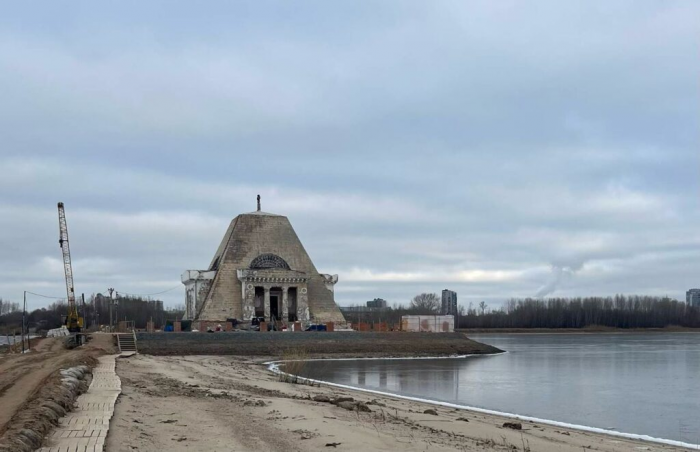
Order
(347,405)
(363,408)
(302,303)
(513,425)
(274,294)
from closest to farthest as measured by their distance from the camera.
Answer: (513,425) < (363,408) < (347,405) < (302,303) < (274,294)

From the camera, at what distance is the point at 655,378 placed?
3662 centimetres

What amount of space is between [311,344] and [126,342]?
529 inches

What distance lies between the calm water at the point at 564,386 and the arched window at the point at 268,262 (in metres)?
19.7

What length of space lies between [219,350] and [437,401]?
29335 mm

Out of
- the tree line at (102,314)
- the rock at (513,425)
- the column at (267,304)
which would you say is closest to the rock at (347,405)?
the rock at (513,425)

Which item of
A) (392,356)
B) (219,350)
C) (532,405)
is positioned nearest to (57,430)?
(532,405)

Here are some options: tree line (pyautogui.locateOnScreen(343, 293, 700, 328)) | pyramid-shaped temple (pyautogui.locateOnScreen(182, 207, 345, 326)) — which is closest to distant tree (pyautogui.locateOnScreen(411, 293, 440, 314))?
tree line (pyautogui.locateOnScreen(343, 293, 700, 328))

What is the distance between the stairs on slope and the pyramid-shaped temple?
11.8 metres

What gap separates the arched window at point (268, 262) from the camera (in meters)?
66.8

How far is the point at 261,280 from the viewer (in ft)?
→ 212

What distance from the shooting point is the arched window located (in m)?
66.8

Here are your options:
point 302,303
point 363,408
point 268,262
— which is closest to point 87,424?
point 363,408

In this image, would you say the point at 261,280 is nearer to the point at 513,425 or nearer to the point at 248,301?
the point at 248,301

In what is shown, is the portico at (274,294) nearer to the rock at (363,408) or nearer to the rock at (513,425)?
the rock at (363,408)
